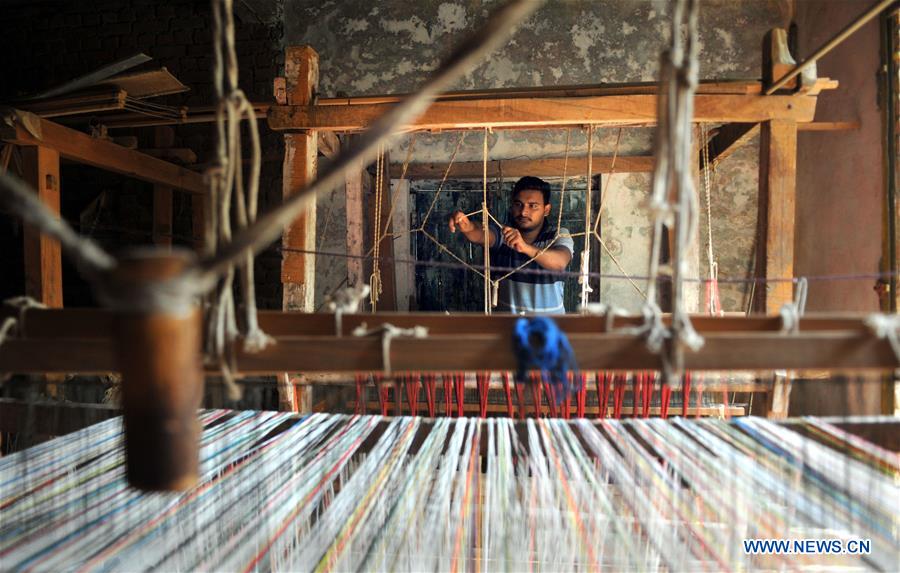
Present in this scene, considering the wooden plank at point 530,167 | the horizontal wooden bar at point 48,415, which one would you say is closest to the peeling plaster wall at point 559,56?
the wooden plank at point 530,167

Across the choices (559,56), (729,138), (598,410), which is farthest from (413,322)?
(559,56)

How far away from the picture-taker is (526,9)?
0.49m

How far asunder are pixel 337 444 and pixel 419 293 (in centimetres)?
302

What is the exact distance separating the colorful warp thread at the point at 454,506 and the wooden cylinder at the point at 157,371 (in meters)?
0.43

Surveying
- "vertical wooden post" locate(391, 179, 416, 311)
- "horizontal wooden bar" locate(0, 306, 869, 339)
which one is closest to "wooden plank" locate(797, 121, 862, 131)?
"horizontal wooden bar" locate(0, 306, 869, 339)

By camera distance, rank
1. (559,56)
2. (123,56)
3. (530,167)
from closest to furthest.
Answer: (530,167) → (559,56) → (123,56)

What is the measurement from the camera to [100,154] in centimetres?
243

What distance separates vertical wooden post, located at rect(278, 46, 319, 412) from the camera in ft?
6.38

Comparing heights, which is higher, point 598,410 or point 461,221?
point 461,221

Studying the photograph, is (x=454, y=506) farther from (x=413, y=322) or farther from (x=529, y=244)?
(x=529, y=244)

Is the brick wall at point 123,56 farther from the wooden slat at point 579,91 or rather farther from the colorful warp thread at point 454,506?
the colorful warp thread at point 454,506

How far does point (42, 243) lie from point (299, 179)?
43.9 inches

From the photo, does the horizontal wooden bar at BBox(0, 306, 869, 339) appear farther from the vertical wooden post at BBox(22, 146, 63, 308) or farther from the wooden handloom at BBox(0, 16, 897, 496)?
the vertical wooden post at BBox(22, 146, 63, 308)

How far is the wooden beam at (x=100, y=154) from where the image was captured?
203 centimetres
